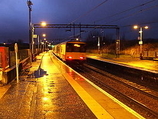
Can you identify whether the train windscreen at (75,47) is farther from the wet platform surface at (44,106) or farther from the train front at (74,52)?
the wet platform surface at (44,106)

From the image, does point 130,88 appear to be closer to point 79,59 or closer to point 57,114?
point 57,114

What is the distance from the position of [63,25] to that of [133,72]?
3052cm

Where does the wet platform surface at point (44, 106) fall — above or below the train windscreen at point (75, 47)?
below

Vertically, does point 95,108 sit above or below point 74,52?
below

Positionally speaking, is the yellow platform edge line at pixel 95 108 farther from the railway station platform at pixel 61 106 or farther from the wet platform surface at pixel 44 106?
the wet platform surface at pixel 44 106

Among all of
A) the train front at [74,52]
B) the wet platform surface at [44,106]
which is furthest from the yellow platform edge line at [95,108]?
the train front at [74,52]

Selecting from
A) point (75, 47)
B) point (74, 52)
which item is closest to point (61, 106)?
point (74, 52)

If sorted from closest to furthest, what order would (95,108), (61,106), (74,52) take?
(95,108) → (61,106) → (74,52)

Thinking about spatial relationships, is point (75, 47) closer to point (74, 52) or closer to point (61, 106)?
point (74, 52)

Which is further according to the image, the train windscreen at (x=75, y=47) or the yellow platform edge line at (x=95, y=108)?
the train windscreen at (x=75, y=47)

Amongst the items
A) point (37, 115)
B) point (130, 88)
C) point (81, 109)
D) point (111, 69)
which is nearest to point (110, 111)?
point (81, 109)

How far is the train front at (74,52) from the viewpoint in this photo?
28422mm

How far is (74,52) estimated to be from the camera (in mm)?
28547

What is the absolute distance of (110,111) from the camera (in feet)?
23.8
